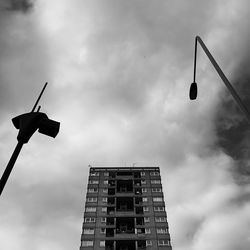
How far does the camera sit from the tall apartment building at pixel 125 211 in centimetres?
5138

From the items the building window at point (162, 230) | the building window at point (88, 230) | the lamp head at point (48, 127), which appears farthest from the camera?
the building window at point (162, 230)

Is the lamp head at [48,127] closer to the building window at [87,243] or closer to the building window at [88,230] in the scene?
the building window at [87,243]

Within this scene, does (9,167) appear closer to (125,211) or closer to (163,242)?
(163,242)

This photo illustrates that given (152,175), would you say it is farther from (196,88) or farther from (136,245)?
(196,88)

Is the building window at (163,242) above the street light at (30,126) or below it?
above

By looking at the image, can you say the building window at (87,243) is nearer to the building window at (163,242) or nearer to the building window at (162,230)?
the building window at (163,242)

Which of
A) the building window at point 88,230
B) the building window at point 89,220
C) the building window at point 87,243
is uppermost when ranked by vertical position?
the building window at point 89,220

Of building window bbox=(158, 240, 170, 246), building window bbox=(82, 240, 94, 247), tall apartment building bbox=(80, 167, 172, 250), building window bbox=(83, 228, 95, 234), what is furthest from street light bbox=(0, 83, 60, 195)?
building window bbox=(83, 228, 95, 234)

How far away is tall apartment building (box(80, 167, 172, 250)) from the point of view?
169ft

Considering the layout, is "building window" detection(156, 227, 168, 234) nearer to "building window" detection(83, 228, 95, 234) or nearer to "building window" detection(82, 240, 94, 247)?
"building window" detection(83, 228, 95, 234)

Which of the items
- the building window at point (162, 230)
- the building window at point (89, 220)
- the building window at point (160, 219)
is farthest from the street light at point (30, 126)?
the building window at point (160, 219)

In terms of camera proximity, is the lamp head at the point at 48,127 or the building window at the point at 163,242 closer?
the lamp head at the point at 48,127

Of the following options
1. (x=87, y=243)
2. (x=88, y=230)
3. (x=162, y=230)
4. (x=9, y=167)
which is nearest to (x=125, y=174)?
(x=162, y=230)

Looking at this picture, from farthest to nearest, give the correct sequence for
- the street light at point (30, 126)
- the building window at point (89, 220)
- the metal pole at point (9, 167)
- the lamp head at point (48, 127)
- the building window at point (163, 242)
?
the building window at point (89, 220) → the building window at point (163, 242) → the lamp head at point (48, 127) → the street light at point (30, 126) → the metal pole at point (9, 167)
